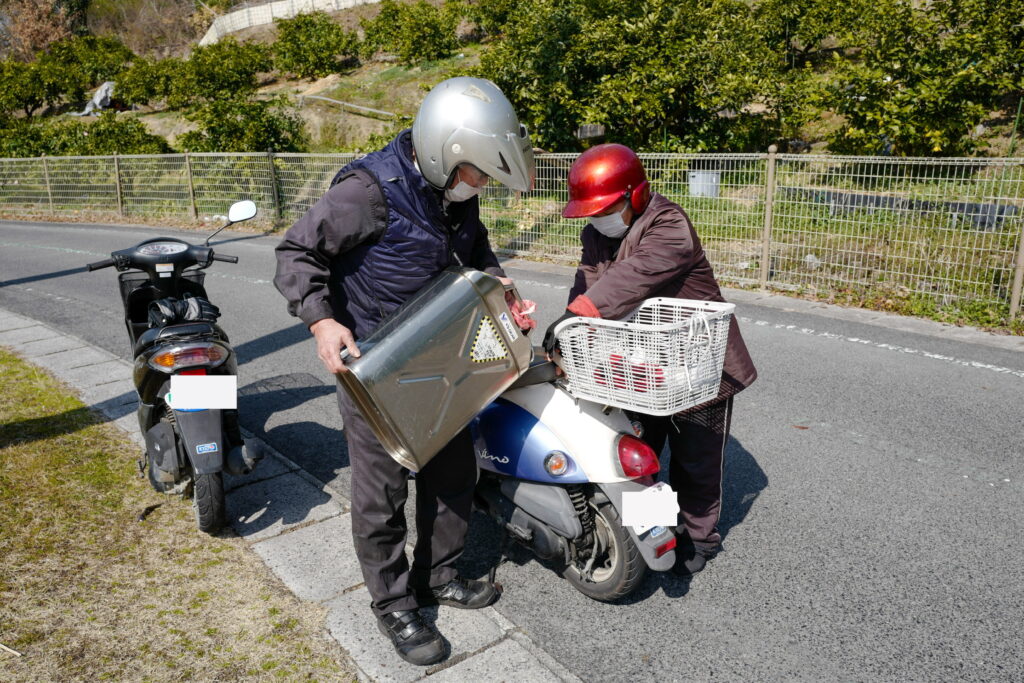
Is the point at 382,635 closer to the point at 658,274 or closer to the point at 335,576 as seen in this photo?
the point at 335,576

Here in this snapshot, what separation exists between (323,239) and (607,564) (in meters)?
1.67

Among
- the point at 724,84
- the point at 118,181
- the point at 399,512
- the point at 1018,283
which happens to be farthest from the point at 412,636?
the point at 118,181

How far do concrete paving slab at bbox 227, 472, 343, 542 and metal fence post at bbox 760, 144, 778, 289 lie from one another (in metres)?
6.30

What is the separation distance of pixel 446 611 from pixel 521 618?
299 millimetres

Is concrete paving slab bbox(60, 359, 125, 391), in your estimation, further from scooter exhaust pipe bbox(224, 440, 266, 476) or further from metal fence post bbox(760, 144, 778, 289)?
metal fence post bbox(760, 144, 778, 289)

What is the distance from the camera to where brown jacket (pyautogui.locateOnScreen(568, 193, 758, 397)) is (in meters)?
2.73

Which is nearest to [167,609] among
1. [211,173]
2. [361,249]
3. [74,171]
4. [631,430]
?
[361,249]

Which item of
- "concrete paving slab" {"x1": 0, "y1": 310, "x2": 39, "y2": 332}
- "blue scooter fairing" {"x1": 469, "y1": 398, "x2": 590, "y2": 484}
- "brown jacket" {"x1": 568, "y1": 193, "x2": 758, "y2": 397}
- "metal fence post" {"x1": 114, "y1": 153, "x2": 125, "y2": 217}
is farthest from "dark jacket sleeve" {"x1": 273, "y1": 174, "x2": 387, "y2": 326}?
"metal fence post" {"x1": 114, "y1": 153, "x2": 125, "y2": 217}

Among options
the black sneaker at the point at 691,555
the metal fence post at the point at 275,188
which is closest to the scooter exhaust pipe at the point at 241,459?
the black sneaker at the point at 691,555

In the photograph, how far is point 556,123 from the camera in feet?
44.5

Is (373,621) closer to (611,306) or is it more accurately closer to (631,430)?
(631,430)

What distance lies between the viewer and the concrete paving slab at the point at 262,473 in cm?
414

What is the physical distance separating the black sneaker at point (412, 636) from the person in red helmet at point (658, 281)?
1101 millimetres

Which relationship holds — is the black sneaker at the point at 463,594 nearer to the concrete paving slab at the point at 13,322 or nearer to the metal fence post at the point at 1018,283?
the metal fence post at the point at 1018,283
